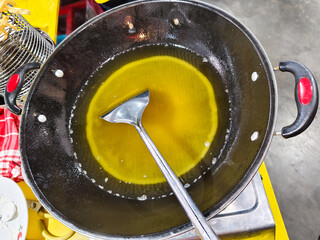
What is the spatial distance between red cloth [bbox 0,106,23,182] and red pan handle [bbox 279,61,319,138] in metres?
0.79

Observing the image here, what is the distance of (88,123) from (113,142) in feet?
0.31

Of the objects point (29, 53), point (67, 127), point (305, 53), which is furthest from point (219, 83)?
point (305, 53)

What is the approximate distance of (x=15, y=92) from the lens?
2.10 feet

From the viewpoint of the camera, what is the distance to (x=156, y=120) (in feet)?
2.35

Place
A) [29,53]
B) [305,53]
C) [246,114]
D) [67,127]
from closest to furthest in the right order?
[246,114] → [67,127] → [29,53] → [305,53]

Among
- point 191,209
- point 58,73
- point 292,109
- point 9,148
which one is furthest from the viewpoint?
point 292,109

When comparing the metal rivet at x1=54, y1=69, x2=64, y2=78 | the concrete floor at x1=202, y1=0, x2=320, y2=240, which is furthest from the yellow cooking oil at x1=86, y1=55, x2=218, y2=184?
the concrete floor at x1=202, y1=0, x2=320, y2=240

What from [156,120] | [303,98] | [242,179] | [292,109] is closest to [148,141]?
[156,120]

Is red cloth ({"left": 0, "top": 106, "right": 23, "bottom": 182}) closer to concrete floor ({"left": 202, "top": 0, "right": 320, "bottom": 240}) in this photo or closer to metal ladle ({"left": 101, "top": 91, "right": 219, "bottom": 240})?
metal ladle ({"left": 101, "top": 91, "right": 219, "bottom": 240})

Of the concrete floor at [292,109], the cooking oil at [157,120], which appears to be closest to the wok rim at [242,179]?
the cooking oil at [157,120]

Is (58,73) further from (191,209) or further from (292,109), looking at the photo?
(292,109)

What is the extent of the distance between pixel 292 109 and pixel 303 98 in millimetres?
1028

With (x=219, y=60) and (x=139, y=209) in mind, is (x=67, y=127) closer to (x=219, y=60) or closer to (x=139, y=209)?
(x=139, y=209)

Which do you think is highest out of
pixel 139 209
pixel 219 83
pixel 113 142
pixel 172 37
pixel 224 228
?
pixel 172 37
